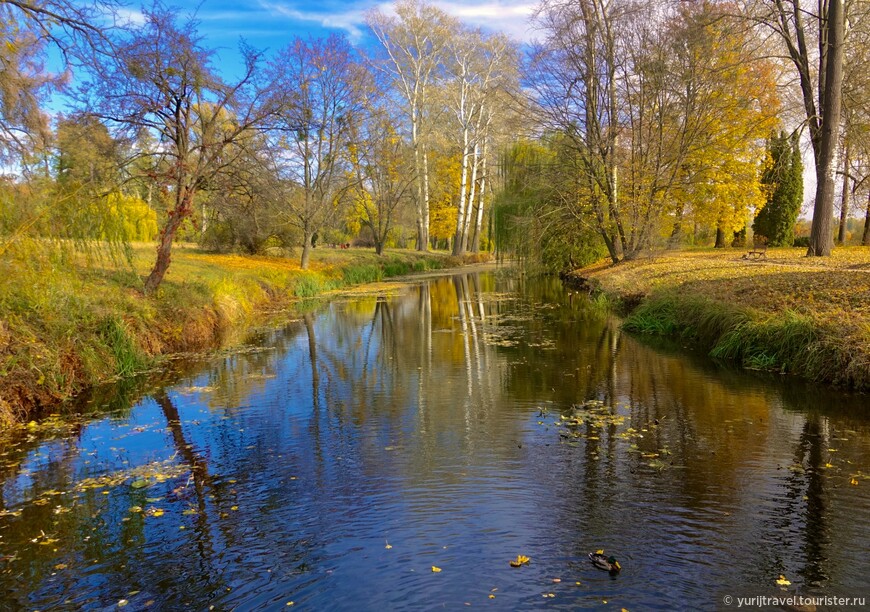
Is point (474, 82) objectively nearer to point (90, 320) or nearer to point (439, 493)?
point (90, 320)

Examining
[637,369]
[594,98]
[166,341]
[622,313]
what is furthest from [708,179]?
[166,341]

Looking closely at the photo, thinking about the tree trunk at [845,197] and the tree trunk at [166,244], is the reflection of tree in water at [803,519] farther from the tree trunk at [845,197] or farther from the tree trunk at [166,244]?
the tree trunk at [845,197]

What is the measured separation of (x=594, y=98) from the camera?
778 inches

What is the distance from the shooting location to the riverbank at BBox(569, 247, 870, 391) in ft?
25.6

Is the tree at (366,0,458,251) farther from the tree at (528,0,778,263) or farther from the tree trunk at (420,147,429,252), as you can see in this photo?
the tree at (528,0,778,263)

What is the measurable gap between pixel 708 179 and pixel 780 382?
1453 cm

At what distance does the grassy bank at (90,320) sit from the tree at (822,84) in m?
14.8

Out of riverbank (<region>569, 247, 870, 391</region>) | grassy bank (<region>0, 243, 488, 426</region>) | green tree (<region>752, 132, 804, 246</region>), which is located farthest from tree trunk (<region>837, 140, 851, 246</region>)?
grassy bank (<region>0, 243, 488, 426</region>)

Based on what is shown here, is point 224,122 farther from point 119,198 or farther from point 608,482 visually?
point 608,482

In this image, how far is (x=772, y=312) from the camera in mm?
9367

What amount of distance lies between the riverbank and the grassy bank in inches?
378

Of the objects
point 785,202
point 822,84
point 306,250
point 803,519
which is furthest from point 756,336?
point 306,250

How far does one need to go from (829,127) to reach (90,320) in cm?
1663

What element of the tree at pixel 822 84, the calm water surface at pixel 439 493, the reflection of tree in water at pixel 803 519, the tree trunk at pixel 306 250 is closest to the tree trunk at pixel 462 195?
the tree trunk at pixel 306 250
